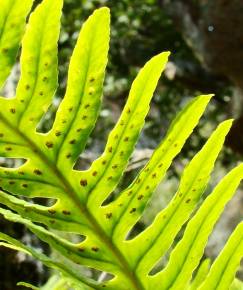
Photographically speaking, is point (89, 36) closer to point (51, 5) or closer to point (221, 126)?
point (51, 5)

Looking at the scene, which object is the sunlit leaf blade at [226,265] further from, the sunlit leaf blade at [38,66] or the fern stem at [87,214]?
the sunlit leaf blade at [38,66]

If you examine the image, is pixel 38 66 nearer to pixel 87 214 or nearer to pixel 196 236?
pixel 87 214

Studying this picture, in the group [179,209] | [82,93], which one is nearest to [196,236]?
[179,209]

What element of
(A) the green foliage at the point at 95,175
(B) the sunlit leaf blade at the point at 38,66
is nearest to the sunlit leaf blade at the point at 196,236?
(A) the green foliage at the point at 95,175

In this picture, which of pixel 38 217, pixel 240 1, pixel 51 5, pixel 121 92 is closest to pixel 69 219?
pixel 38 217

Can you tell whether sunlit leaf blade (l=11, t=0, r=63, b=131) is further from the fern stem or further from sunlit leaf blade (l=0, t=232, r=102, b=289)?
sunlit leaf blade (l=0, t=232, r=102, b=289)

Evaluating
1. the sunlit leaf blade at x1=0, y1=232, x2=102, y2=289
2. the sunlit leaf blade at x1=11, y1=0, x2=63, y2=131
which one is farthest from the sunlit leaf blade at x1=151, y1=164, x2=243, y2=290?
the sunlit leaf blade at x1=11, y1=0, x2=63, y2=131
